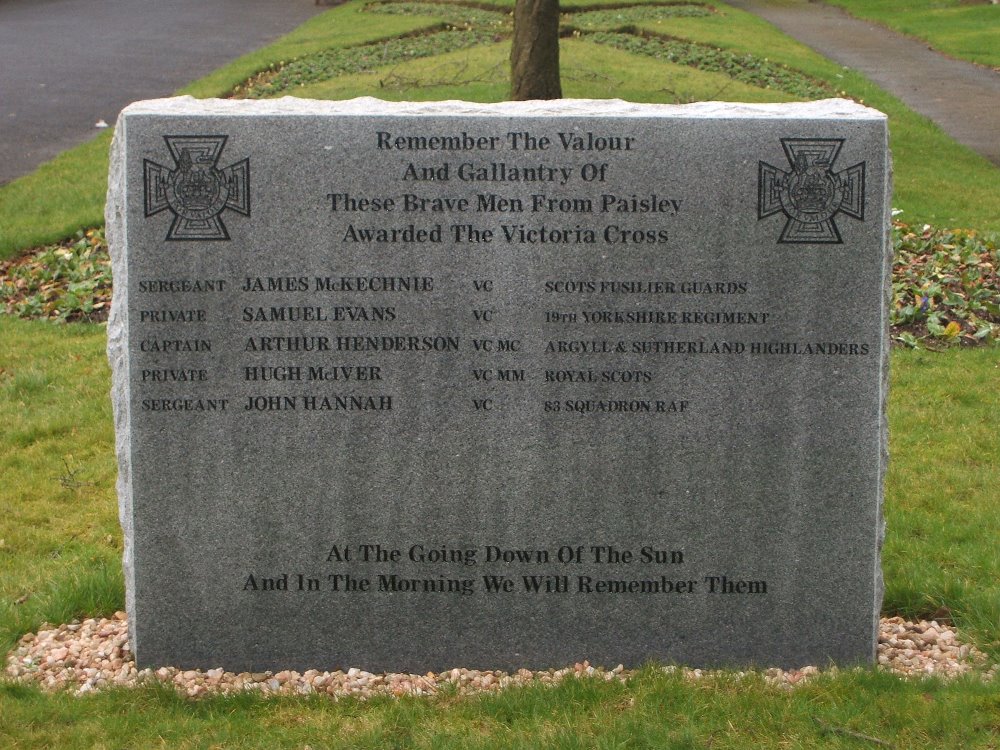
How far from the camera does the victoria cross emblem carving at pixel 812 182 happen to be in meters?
4.29

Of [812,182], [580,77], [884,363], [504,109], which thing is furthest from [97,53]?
[884,363]

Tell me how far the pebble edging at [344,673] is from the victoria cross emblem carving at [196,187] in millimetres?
1643

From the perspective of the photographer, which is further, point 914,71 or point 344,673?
point 914,71

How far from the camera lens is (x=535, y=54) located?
12.5 metres

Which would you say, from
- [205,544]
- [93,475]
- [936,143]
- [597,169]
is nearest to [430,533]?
[205,544]

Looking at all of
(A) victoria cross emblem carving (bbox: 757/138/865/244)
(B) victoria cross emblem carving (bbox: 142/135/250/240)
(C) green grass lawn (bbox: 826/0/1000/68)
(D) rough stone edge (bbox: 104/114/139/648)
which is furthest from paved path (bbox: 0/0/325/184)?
(C) green grass lawn (bbox: 826/0/1000/68)

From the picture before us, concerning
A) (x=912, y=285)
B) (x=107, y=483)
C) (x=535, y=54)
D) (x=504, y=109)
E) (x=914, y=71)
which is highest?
(x=914, y=71)

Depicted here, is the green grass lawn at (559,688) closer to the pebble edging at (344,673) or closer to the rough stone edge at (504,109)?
the pebble edging at (344,673)

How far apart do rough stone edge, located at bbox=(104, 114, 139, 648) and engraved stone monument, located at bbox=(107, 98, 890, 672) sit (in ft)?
0.05

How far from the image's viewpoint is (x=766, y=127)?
4.29 metres

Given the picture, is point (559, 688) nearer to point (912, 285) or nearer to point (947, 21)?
point (912, 285)

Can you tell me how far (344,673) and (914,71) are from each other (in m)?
20.7

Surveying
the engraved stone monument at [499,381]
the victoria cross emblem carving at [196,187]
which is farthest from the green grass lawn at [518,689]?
the victoria cross emblem carving at [196,187]

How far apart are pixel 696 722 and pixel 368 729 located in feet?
3.59
